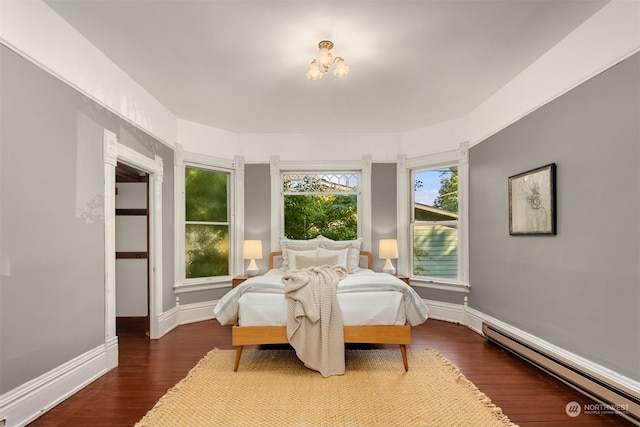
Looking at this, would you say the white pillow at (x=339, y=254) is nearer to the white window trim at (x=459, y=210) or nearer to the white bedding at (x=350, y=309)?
the white window trim at (x=459, y=210)

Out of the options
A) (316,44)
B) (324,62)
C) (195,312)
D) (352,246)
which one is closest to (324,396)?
(324,62)

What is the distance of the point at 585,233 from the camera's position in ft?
8.75

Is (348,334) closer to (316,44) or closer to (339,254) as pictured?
(339,254)

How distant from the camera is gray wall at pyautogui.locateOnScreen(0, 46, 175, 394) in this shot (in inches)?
86.4

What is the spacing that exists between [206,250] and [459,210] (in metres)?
3.61

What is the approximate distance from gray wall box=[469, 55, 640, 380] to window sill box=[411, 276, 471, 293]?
32.2 inches

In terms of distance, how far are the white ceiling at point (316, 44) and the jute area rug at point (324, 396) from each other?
276 centimetres

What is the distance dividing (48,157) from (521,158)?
4.03m

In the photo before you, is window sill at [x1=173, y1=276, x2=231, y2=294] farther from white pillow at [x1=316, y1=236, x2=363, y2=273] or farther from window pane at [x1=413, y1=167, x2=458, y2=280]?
window pane at [x1=413, y1=167, x2=458, y2=280]

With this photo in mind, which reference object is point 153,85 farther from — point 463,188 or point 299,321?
point 463,188

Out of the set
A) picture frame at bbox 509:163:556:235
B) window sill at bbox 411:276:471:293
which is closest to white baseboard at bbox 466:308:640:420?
window sill at bbox 411:276:471:293

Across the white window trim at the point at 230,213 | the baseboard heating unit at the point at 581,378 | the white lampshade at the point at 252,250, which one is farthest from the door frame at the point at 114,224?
the baseboard heating unit at the point at 581,378

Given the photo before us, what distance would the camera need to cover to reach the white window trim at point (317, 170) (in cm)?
537

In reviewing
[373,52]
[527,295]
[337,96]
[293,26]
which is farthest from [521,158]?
[293,26]
